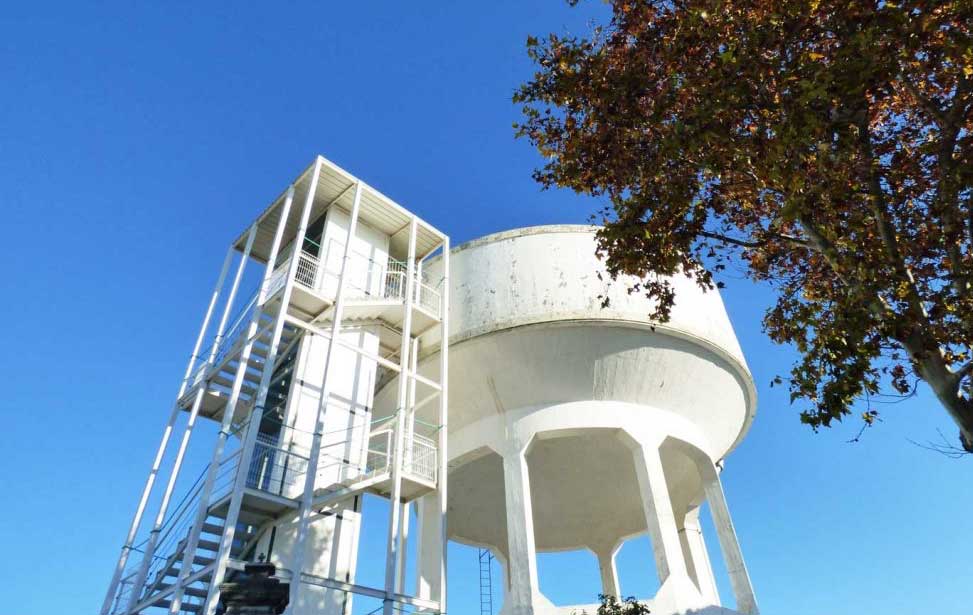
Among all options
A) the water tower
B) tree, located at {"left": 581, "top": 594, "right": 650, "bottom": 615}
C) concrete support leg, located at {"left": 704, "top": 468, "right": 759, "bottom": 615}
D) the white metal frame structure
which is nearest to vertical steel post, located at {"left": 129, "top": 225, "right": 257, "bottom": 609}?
the white metal frame structure

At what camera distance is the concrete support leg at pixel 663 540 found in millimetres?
12023

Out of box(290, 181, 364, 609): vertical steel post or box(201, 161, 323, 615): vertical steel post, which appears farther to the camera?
box(290, 181, 364, 609): vertical steel post

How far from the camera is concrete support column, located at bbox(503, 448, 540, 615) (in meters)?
12.4

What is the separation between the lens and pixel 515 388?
1457 centimetres

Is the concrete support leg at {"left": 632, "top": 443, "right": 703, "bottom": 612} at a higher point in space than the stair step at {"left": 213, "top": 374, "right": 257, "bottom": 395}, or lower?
lower

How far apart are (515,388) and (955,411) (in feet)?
30.1

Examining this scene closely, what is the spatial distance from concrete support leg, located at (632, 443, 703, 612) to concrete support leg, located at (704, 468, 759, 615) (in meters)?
1.66

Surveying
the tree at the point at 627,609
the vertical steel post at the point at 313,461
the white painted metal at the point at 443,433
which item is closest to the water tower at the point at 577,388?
the white painted metal at the point at 443,433

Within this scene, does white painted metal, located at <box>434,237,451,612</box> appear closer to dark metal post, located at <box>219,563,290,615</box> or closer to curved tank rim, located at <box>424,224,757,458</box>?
curved tank rim, located at <box>424,224,757,458</box>

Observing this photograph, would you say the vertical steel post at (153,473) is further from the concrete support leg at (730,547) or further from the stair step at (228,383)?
the concrete support leg at (730,547)

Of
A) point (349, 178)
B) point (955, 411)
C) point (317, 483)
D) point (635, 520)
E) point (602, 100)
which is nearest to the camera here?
point (955, 411)

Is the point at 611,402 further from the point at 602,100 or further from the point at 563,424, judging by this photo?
the point at 602,100

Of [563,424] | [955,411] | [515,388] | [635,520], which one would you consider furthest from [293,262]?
[635,520]

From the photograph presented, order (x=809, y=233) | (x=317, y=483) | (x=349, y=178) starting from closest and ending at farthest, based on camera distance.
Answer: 1. (x=809, y=233)
2. (x=317, y=483)
3. (x=349, y=178)
